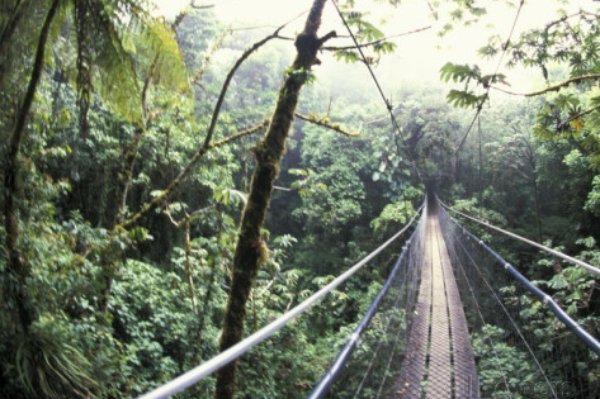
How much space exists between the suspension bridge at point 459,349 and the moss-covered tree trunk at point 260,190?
0.56 m

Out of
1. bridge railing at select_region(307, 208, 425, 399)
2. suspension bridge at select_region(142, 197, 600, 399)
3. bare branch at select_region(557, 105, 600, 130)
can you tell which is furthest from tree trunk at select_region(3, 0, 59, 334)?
bare branch at select_region(557, 105, 600, 130)

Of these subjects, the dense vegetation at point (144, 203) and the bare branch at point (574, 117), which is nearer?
the dense vegetation at point (144, 203)

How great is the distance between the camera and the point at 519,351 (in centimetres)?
234

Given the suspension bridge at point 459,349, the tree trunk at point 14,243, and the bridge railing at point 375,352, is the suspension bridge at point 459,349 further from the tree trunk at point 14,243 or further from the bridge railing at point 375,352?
the tree trunk at point 14,243

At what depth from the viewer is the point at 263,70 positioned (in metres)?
15.3

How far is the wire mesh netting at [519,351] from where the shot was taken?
187cm

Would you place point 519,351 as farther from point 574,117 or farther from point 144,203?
point 144,203

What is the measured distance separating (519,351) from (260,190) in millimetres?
1592

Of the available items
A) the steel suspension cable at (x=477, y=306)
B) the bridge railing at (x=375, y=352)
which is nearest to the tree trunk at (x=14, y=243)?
the bridge railing at (x=375, y=352)

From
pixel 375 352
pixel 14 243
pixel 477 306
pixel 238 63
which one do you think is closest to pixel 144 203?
pixel 238 63

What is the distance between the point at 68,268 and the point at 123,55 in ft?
3.99

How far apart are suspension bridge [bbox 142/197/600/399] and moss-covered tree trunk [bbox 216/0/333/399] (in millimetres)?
563

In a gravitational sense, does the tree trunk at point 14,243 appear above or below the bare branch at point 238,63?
below

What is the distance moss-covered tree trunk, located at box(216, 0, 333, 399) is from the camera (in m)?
2.48
